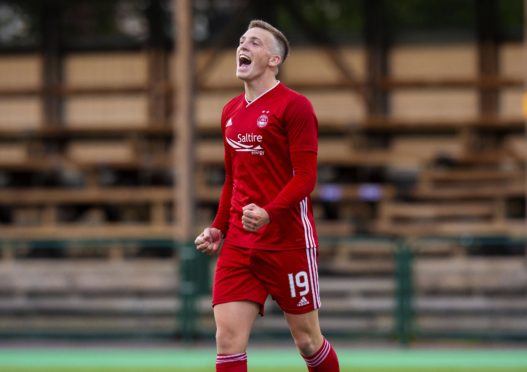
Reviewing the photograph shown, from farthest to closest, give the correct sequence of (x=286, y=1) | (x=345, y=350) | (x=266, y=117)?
(x=286, y=1) < (x=345, y=350) < (x=266, y=117)

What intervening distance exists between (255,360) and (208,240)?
5.43 m

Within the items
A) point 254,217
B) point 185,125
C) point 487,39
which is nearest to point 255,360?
point 185,125

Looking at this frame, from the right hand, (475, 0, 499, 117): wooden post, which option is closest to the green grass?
the right hand

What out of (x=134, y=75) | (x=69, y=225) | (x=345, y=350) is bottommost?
(x=345, y=350)

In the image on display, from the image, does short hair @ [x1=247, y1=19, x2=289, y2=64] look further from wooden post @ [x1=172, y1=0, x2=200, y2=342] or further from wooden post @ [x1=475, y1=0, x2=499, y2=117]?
wooden post @ [x1=475, y1=0, x2=499, y2=117]

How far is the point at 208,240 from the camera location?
6.22m

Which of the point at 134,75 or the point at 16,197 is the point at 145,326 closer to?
the point at 16,197

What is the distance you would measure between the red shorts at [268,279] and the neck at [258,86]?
0.80m

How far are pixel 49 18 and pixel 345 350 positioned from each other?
846cm

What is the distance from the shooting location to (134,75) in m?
18.2

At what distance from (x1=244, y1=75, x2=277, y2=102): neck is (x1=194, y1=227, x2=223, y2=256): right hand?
0.74m

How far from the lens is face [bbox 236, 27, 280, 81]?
6062 mm

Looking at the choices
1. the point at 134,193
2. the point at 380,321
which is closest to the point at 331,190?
the point at 134,193

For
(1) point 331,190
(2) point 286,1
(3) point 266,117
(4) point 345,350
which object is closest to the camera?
(3) point 266,117
